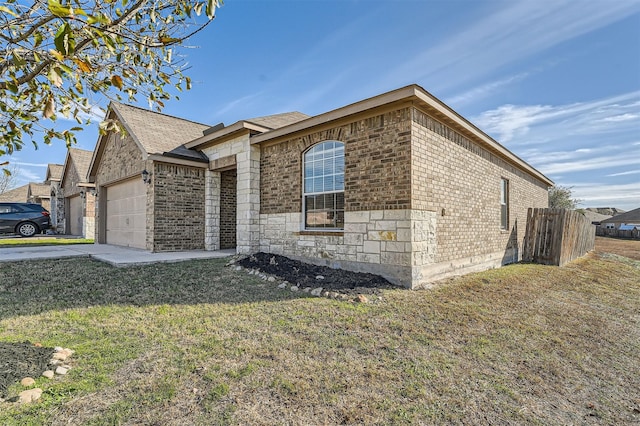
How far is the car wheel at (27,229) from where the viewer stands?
16.9 metres

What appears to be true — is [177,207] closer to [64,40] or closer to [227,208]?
[227,208]

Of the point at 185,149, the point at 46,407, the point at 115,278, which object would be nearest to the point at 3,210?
the point at 185,149

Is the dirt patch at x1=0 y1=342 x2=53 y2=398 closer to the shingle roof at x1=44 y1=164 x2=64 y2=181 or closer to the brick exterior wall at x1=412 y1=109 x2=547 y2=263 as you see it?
the brick exterior wall at x1=412 y1=109 x2=547 y2=263

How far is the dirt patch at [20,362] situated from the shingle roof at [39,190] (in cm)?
3177

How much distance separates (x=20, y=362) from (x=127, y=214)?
1015 cm

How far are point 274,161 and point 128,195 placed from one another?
6.82 m

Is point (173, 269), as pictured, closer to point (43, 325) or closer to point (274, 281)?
point (274, 281)

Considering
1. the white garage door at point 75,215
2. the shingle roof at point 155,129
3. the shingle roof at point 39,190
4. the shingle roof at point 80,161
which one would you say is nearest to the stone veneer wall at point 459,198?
the shingle roof at point 155,129

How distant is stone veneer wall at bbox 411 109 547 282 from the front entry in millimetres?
6733

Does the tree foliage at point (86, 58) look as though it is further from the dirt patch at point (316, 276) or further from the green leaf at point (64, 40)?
the dirt patch at point (316, 276)

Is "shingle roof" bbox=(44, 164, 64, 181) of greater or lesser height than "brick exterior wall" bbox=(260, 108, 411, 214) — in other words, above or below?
above

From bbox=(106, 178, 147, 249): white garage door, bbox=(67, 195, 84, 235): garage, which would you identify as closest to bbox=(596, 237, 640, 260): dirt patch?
bbox=(106, 178, 147, 249): white garage door

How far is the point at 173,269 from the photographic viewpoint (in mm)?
7188

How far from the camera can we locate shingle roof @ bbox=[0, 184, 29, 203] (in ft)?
104
